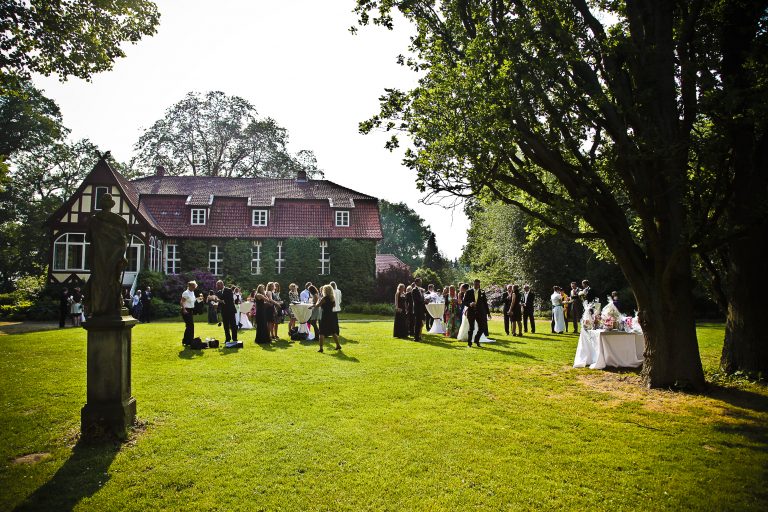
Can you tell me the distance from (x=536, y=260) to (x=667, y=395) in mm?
21879

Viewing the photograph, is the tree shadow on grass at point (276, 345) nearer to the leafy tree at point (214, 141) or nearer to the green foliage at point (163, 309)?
the green foliage at point (163, 309)

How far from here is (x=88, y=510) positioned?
12.9 feet

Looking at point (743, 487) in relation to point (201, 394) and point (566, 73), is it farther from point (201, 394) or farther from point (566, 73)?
point (201, 394)

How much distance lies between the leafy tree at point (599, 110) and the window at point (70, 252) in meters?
24.6

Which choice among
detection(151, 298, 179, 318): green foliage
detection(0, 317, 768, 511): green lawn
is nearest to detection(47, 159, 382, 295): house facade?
detection(151, 298, 179, 318): green foliage

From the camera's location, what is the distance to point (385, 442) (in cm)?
548

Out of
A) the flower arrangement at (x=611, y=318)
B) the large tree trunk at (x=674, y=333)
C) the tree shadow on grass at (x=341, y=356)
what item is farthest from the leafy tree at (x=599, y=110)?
the tree shadow on grass at (x=341, y=356)

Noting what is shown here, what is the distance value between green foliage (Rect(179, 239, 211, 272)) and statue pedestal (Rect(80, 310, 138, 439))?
1045 inches

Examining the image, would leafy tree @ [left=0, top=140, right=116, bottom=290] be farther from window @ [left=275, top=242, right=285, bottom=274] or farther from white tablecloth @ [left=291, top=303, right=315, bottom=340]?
white tablecloth @ [left=291, top=303, right=315, bottom=340]

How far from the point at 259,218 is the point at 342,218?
5.86 metres

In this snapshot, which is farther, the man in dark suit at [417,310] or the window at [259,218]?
the window at [259,218]

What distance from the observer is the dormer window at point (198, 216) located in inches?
1250

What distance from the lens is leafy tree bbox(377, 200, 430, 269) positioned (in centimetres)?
8271

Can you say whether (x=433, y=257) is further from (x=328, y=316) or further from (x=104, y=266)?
(x=104, y=266)
